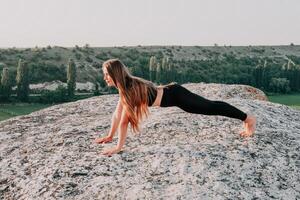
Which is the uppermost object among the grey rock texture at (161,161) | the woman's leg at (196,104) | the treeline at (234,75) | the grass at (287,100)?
the woman's leg at (196,104)

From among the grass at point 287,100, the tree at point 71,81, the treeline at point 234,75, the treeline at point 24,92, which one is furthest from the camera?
the treeline at point 234,75

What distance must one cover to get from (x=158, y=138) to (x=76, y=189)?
2309mm

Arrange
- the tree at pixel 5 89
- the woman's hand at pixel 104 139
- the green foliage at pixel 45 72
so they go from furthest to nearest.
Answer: the green foliage at pixel 45 72 < the tree at pixel 5 89 < the woman's hand at pixel 104 139

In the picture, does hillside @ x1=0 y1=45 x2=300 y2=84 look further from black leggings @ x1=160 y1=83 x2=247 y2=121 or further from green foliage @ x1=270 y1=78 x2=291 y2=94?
black leggings @ x1=160 y1=83 x2=247 y2=121

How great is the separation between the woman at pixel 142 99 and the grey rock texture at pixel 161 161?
42 cm

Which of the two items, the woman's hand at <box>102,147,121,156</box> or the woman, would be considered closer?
the woman's hand at <box>102,147,121,156</box>

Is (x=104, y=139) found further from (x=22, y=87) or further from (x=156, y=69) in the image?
(x=156, y=69)

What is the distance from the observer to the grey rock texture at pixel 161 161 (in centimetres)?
761

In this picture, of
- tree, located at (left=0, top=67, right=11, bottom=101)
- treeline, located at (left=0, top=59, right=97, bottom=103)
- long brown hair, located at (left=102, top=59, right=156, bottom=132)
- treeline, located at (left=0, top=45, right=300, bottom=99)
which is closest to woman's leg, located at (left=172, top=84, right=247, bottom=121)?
long brown hair, located at (left=102, top=59, right=156, bottom=132)

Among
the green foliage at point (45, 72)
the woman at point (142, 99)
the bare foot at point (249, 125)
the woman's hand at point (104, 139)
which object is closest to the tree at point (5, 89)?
the green foliage at point (45, 72)

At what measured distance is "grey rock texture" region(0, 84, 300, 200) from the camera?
7605 mm

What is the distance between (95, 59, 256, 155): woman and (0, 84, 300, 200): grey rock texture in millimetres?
422

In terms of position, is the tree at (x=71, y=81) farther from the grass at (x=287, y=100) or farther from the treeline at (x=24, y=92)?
the grass at (x=287, y=100)

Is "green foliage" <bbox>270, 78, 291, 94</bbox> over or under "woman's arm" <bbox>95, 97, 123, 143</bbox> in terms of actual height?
under
